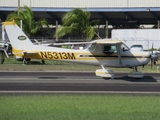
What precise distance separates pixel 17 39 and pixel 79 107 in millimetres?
14661

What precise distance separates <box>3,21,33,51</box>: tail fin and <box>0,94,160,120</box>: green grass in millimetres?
10580

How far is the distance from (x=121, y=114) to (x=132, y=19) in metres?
50.8

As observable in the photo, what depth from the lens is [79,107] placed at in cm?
1395

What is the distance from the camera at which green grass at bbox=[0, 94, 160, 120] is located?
12.3 meters

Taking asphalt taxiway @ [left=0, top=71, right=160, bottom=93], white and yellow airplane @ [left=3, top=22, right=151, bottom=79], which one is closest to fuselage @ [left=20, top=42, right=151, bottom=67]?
white and yellow airplane @ [left=3, top=22, right=151, bottom=79]

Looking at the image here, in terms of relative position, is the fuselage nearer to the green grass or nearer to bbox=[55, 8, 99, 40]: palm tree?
the green grass

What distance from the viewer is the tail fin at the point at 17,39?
27500mm

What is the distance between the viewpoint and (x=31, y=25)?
53.5 m

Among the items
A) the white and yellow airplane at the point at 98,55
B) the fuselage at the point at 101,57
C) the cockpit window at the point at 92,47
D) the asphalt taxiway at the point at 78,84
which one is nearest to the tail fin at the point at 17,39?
the white and yellow airplane at the point at 98,55

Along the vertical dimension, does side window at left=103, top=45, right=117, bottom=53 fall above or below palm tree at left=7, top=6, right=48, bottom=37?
below

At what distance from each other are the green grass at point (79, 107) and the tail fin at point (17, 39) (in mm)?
10580
